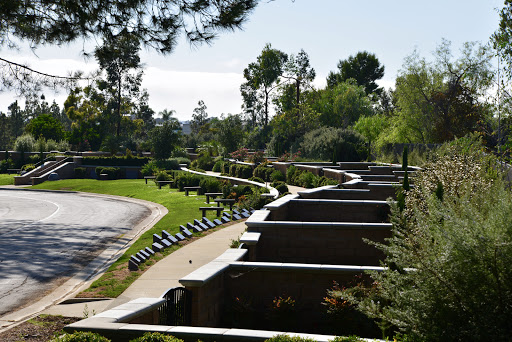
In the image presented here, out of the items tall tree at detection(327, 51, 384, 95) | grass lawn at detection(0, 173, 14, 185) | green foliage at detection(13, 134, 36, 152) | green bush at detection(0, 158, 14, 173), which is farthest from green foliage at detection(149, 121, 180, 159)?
tall tree at detection(327, 51, 384, 95)

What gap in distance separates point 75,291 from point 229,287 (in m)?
5.06

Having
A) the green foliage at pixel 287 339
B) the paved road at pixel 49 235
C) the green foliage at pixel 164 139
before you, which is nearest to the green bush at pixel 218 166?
the green foliage at pixel 164 139

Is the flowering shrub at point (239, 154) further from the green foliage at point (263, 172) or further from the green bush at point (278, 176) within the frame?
the green bush at point (278, 176)

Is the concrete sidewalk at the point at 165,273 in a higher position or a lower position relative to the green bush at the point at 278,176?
lower

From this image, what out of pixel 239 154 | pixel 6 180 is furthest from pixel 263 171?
pixel 6 180

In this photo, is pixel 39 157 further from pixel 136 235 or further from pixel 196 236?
pixel 196 236

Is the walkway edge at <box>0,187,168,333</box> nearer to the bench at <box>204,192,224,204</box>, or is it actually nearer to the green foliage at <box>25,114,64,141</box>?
the bench at <box>204,192,224,204</box>

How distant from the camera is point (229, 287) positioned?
31.9 ft

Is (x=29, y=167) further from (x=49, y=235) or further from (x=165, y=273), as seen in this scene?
(x=165, y=273)

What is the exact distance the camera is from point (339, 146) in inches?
1508

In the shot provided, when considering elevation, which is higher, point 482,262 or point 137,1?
point 137,1

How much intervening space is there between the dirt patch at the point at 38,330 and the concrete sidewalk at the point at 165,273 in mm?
376

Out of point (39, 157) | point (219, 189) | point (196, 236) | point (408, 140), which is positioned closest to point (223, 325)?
point (196, 236)

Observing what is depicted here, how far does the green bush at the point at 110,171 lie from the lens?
54.1 metres
